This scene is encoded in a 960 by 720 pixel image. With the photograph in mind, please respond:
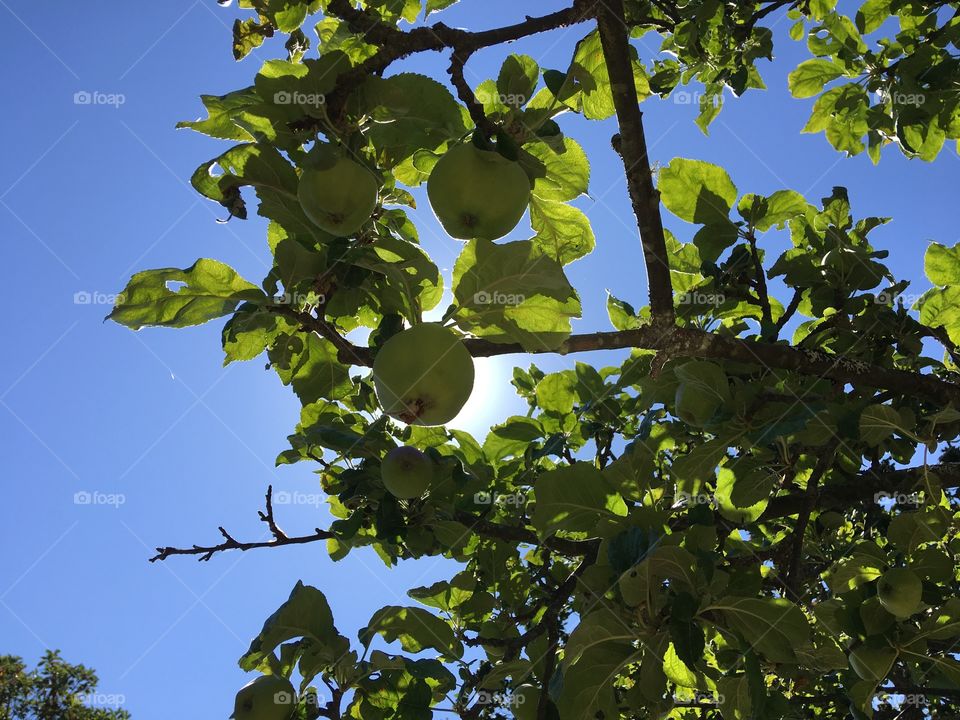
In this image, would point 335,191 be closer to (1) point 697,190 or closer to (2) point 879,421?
(1) point 697,190

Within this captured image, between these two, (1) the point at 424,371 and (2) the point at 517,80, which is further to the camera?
(2) the point at 517,80

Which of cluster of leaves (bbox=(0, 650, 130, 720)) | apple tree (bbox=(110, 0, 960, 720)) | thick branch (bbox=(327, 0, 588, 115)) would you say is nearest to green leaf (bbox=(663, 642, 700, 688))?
apple tree (bbox=(110, 0, 960, 720))

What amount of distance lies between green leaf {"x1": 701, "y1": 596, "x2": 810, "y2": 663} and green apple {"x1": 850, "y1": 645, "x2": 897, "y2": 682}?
1.66 feet

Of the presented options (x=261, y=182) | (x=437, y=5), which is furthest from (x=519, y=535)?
(x=437, y=5)

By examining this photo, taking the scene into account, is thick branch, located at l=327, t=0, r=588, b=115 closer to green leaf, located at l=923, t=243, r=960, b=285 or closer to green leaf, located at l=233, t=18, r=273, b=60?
green leaf, located at l=233, t=18, r=273, b=60

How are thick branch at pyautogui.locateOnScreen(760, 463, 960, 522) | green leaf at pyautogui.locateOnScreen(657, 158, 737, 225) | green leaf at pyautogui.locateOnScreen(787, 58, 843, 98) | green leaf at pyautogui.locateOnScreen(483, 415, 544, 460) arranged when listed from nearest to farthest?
green leaf at pyautogui.locateOnScreen(657, 158, 737, 225) < thick branch at pyautogui.locateOnScreen(760, 463, 960, 522) < green leaf at pyautogui.locateOnScreen(483, 415, 544, 460) < green leaf at pyautogui.locateOnScreen(787, 58, 843, 98)

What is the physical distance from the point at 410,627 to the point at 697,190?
7.11 feet

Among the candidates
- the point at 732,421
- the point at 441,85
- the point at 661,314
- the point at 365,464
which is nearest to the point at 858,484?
the point at 732,421

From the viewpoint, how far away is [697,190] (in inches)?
109

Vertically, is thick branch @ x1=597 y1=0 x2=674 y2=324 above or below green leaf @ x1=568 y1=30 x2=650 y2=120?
below

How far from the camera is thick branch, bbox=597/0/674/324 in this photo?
1838 mm

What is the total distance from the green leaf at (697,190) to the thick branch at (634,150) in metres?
0.79

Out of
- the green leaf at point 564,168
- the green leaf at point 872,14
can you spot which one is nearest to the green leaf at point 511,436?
the green leaf at point 564,168

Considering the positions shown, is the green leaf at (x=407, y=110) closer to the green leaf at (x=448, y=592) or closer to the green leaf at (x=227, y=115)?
the green leaf at (x=227, y=115)
